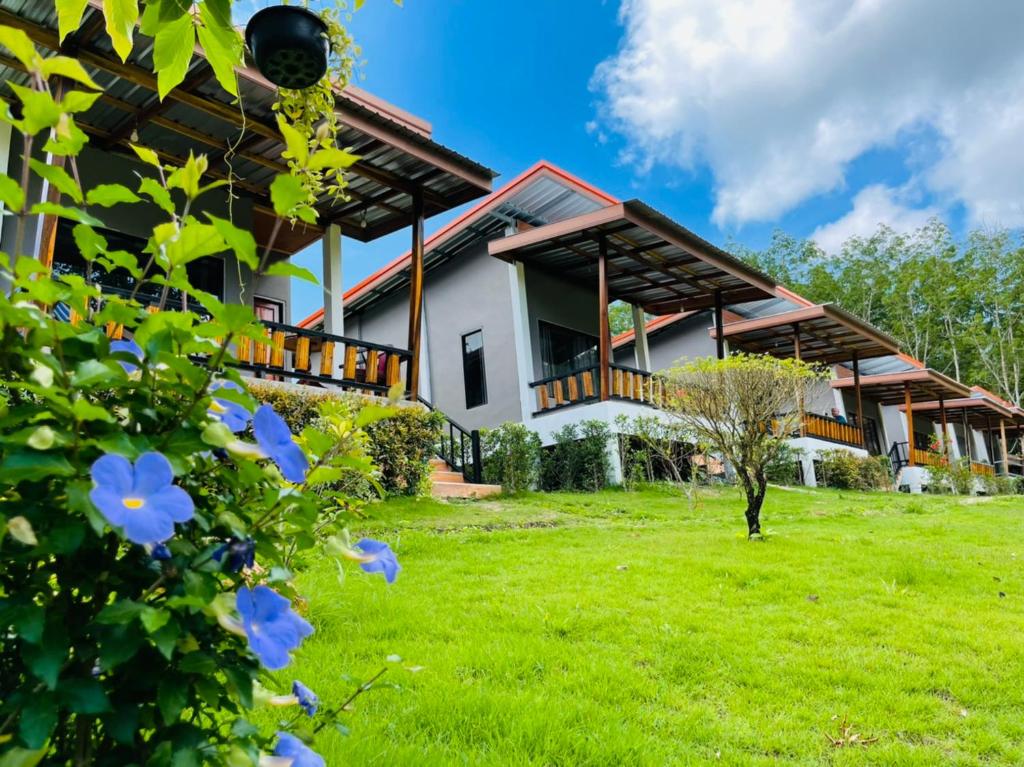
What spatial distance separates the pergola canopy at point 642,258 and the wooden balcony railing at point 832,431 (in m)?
4.01

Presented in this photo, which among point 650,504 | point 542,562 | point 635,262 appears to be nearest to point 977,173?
point 635,262

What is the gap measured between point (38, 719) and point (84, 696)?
0.05m

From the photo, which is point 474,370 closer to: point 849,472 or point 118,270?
point 118,270

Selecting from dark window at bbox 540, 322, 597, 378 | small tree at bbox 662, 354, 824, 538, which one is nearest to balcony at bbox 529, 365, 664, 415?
dark window at bbox 540, 322, 597, 378

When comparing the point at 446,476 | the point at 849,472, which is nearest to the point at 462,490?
the point at 446,476

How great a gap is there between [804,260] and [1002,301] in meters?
10.1

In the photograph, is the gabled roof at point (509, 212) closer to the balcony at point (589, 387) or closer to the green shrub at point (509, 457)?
the balcony at point (589, 387)

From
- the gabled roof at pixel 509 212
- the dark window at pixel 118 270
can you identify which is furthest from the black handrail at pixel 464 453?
the gabled roof at pixel 509 212

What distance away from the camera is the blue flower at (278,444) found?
87cm

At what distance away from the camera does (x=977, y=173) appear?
6425 centimetres

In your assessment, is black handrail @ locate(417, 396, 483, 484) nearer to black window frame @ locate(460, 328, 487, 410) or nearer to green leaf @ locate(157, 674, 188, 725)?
black window frame @ locate(460, 328, 487, 410)

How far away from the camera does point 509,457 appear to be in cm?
1105

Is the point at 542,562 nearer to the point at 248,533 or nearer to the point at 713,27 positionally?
the point at 248,533

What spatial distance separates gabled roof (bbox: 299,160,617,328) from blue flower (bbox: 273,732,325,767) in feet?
40.1
